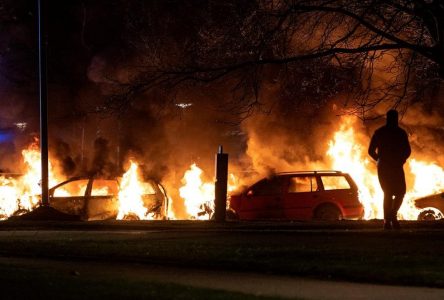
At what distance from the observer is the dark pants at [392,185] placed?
1249 centimetres

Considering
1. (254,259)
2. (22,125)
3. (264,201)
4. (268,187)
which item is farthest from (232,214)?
(22,125)

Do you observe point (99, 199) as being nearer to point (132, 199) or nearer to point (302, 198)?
point (132, 199)

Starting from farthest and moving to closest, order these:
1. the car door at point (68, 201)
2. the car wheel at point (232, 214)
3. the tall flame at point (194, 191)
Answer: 1. the tall flame at point (194, 191)
2. the car door at point (68, 201)
3. the car wheel at point (232, 214)

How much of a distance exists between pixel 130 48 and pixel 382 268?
18.9 meters

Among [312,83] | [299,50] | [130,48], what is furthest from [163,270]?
[130,48]

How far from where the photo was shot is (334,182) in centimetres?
1925

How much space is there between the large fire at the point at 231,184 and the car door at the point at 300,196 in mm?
2214

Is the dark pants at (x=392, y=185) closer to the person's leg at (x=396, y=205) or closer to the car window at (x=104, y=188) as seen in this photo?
the person's leg at (x=396, y=205)

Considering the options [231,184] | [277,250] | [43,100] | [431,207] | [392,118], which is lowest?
[277,250]

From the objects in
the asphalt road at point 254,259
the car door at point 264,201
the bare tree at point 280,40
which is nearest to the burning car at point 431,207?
the car door at point 264,201

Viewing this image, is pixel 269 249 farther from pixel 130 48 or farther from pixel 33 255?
pixel 130 48

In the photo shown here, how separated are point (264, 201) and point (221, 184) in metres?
3.77

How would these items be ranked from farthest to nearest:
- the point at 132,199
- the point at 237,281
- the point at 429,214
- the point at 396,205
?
the point at 132,199 → the point at 429,214 → the point at 396,205 → the point at 237,281

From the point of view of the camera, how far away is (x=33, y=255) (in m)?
10.9
